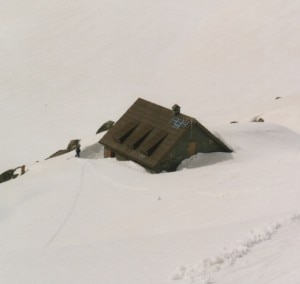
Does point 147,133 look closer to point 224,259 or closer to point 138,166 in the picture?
point 138,166

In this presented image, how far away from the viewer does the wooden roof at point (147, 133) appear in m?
24.4

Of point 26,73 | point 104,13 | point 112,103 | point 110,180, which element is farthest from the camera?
point 104,13

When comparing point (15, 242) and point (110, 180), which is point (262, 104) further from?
point (15, 242)

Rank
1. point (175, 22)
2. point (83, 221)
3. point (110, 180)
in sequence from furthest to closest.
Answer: point (175, 22) < point (110, 180) < point (83, 221)

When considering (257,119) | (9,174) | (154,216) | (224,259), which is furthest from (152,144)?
(224,259)

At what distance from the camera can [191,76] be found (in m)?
46.8

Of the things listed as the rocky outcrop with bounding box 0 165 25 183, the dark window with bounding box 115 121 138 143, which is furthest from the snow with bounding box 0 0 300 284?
→ the dark window with bounding box 115 121 138 143

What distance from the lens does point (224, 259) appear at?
12.6 meters

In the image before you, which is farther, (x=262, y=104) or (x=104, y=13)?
(x=104, y=13)

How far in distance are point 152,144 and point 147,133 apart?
1.10m

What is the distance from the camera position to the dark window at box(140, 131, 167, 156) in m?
24.6

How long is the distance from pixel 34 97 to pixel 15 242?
2981 cm

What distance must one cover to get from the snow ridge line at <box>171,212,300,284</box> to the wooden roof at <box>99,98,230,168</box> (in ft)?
34.1

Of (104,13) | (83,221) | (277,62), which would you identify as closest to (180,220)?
(83,221)
